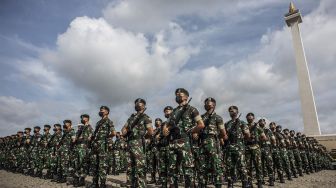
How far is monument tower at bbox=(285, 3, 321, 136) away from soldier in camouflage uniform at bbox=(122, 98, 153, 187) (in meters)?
30.8

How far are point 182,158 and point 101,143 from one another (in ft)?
11.1

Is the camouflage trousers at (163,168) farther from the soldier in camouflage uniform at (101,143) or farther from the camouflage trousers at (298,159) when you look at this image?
the camouflage trousers at (298,159)

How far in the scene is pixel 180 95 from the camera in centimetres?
Answer: 607

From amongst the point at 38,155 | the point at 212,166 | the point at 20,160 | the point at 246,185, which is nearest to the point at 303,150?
the point at 246,185

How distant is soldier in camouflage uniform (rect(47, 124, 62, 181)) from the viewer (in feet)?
38.9

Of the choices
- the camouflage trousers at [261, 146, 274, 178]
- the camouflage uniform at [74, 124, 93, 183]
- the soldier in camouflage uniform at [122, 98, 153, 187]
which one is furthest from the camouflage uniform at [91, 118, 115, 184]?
the camouflage trousers at [261, 146, 274, 178]

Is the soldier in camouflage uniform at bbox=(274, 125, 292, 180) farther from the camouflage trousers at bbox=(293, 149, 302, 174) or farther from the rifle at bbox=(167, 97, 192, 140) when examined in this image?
the rifle at bbox=(167, 97, 192, 140)

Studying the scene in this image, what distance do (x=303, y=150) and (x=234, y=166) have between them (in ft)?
34.1

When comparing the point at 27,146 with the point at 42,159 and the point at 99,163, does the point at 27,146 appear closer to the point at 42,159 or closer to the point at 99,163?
the point at 42,159

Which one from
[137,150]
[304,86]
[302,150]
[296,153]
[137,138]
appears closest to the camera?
[137,150]

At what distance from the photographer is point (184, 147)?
18.6 feet

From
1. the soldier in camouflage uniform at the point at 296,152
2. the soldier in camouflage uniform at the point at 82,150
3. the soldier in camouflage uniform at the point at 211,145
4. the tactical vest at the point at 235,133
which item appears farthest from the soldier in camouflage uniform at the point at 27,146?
the soldier in camouflage uniform at the point at 296,152

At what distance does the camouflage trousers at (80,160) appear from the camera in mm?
9289

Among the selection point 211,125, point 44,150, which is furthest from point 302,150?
point 44,150
